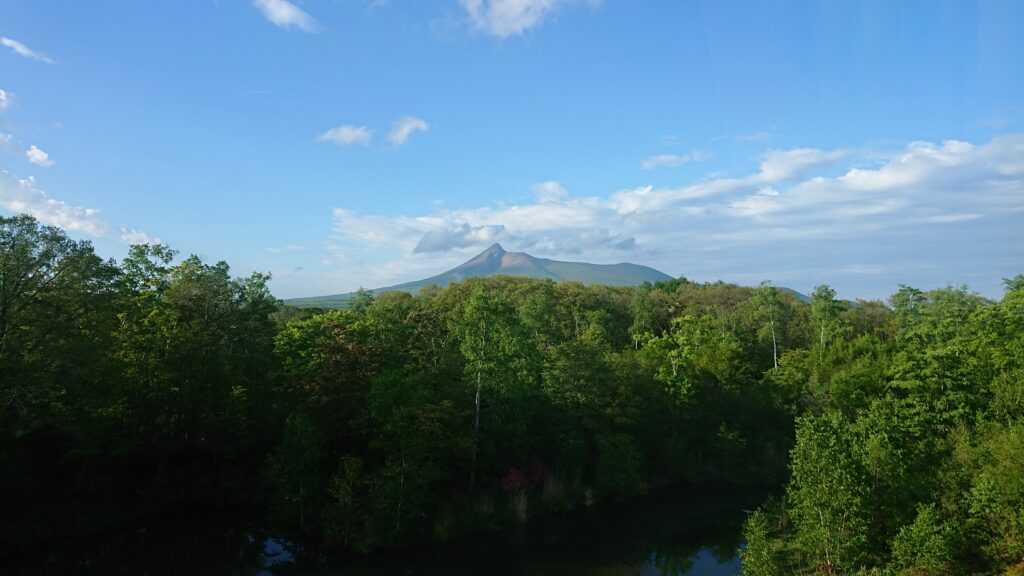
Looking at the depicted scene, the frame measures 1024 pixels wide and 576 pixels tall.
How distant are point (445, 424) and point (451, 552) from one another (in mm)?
5265

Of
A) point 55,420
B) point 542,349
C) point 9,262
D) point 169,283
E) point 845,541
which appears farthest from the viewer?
point 542,349

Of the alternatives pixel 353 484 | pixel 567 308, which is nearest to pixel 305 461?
pixel 353 484

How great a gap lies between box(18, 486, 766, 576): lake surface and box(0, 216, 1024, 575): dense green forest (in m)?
1.15

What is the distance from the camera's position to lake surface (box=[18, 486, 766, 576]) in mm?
22516

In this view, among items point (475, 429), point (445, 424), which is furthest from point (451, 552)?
point (475, 429)

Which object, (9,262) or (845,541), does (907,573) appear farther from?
(9,262)

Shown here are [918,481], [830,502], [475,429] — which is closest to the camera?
[830,502]

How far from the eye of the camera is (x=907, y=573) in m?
18.4

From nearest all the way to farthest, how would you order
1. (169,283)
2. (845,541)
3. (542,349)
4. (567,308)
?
(845,541) < (169,283) < (542,349) < (567,308)

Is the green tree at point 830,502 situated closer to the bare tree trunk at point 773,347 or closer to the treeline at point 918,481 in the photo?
the treeline at point 918,481

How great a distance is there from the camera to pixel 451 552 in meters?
25.1

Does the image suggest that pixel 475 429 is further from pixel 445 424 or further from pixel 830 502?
pixel 830 502

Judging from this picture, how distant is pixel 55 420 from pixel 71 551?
505 centimetres

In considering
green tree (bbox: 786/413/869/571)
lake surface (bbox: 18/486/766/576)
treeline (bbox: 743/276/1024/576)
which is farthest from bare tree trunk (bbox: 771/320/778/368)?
green tree (bbox: 786/413/869/571)
